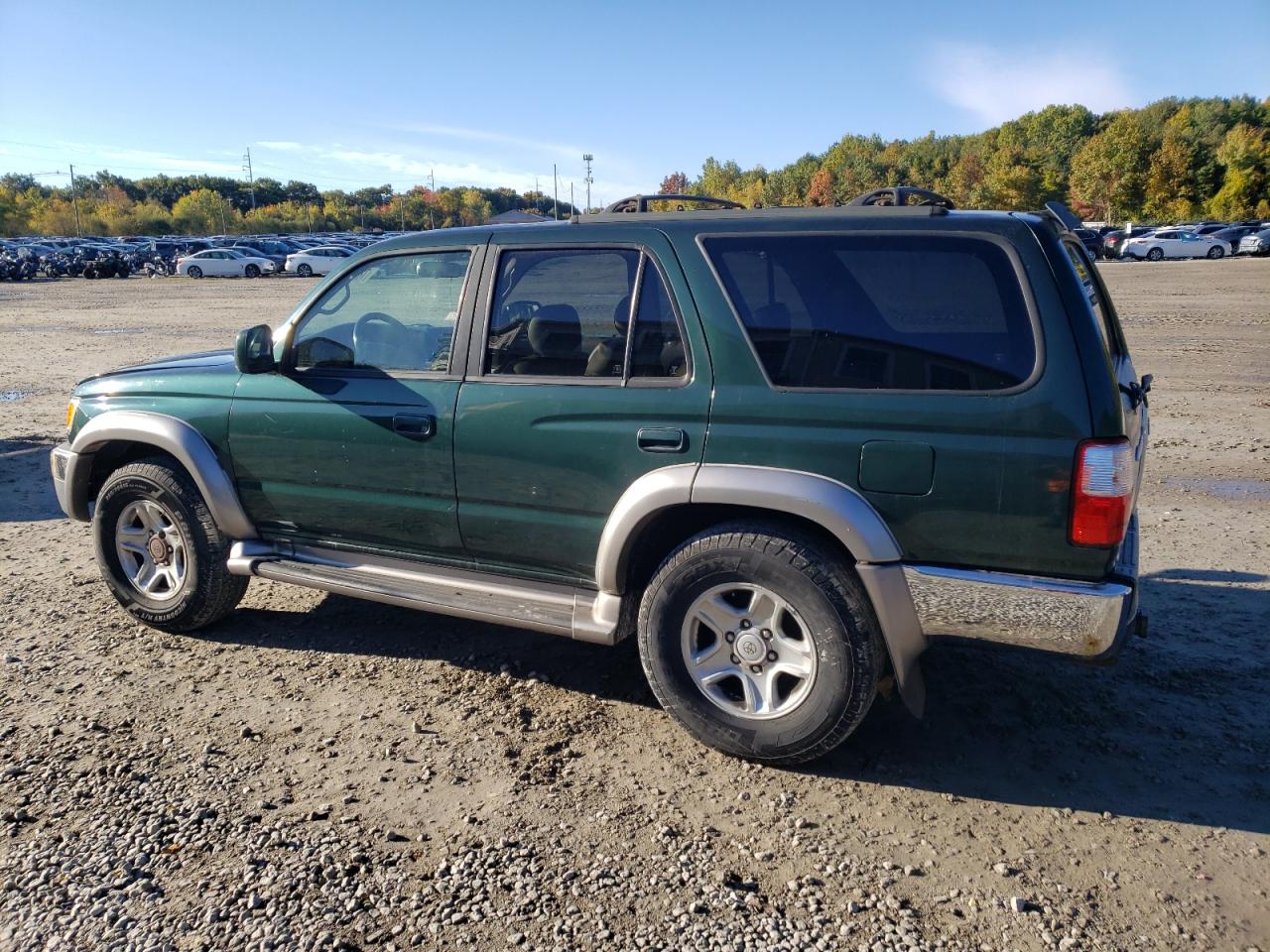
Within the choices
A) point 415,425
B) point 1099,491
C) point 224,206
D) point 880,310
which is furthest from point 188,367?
point 224,206

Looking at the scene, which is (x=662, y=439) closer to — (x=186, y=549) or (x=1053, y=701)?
(x=1053, y=701)

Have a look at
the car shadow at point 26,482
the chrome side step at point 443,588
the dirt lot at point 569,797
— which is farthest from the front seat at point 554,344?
the car shadow at point 26,482

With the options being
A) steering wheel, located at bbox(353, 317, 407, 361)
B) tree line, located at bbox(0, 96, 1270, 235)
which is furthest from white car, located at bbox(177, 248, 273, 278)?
steering wheel, located at bbox(353, 317, 407, 361)

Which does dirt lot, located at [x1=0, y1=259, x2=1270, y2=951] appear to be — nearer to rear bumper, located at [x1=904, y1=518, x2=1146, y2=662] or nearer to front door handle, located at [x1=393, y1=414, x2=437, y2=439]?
rear bumper, located at [x1=904, y1=518, x2=1146, y2=662]

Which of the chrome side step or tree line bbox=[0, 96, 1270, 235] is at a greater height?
tree line bbox=[0, 96, 1270, 235]

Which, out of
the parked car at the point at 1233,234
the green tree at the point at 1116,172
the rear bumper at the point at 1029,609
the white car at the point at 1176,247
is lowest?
the rear bumper at the point at 1029,609

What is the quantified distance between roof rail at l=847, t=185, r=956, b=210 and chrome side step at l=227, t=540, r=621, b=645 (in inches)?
75.9

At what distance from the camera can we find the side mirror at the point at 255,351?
4.39 m

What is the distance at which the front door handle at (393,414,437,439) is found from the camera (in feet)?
13.4

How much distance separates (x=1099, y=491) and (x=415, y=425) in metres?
2.59

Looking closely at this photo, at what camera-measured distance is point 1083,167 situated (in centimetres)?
9000

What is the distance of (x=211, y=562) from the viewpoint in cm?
471

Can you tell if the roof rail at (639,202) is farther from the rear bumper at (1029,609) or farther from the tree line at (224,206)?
the tree line at (224,206)

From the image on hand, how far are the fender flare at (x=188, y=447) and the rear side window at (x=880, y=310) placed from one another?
2.54 m
